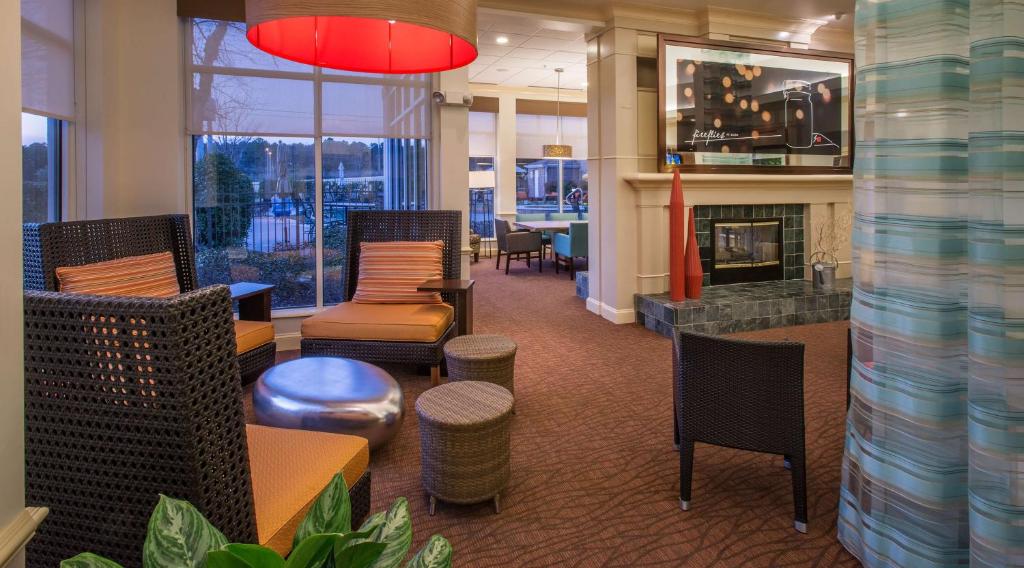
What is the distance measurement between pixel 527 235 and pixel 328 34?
6.92m

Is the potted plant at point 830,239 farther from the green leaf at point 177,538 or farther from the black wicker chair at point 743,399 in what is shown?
the green leaf at point 177,538

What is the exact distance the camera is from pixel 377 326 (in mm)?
3514

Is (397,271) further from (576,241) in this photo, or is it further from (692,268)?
(576,241)

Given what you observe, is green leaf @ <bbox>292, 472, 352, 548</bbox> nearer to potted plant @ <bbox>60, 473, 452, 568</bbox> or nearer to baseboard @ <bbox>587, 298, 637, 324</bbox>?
potted plant @ <bbox>60, 473, 452, 568</bbox>

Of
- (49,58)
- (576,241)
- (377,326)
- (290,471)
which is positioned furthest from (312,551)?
(576,241)

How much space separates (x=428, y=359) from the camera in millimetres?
3502

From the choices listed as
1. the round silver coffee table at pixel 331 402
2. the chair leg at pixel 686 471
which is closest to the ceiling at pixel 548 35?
the round silver coffee table at pixel 331 402

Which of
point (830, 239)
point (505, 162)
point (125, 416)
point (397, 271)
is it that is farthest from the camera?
point (505, 162)

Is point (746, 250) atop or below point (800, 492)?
atop

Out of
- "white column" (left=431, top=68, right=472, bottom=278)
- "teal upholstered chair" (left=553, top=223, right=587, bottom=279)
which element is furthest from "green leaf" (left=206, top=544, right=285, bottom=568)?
"teal upholstered chair" (left=553, top=223, right=587, bottom=279)

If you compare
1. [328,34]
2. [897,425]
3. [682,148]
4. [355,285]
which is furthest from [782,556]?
[682,148]

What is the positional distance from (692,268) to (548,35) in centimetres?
330

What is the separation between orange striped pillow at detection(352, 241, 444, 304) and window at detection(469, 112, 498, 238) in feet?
22.4

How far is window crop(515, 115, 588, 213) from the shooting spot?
11.5m
